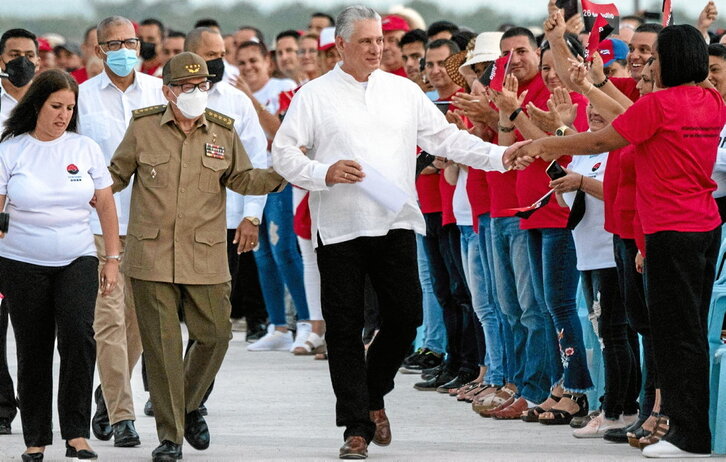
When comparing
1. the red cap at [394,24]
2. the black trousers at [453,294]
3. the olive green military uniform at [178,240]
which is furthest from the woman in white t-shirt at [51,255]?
the red cap at [394,24]

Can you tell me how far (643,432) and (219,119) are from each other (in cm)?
281

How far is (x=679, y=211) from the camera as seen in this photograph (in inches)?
306

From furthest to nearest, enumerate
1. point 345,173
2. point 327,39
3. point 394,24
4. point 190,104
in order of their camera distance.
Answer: point 394,24 → point 327,39 → point 190,104 → point 345,173

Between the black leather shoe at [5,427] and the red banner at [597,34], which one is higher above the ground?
the red banner at [597,34]

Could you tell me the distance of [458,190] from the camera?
10.6 m

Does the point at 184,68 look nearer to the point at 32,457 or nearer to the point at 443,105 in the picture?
the point at 32,457

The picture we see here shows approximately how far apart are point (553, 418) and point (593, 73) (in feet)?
6.78

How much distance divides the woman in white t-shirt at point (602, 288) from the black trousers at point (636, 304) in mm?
198

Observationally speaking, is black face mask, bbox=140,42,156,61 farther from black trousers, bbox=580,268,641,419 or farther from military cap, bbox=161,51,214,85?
black trousers, bbox=580,268,641,419

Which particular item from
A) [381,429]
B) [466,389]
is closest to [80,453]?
[381,429]

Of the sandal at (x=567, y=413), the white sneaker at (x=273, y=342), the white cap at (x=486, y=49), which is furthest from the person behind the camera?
the white sneaker at (x=273, y=342)

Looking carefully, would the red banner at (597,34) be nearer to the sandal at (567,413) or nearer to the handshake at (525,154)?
the handshake at (525,154)

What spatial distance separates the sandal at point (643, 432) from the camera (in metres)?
8.24

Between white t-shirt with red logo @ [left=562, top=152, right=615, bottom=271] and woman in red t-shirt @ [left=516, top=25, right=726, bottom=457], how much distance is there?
0.93 meters
